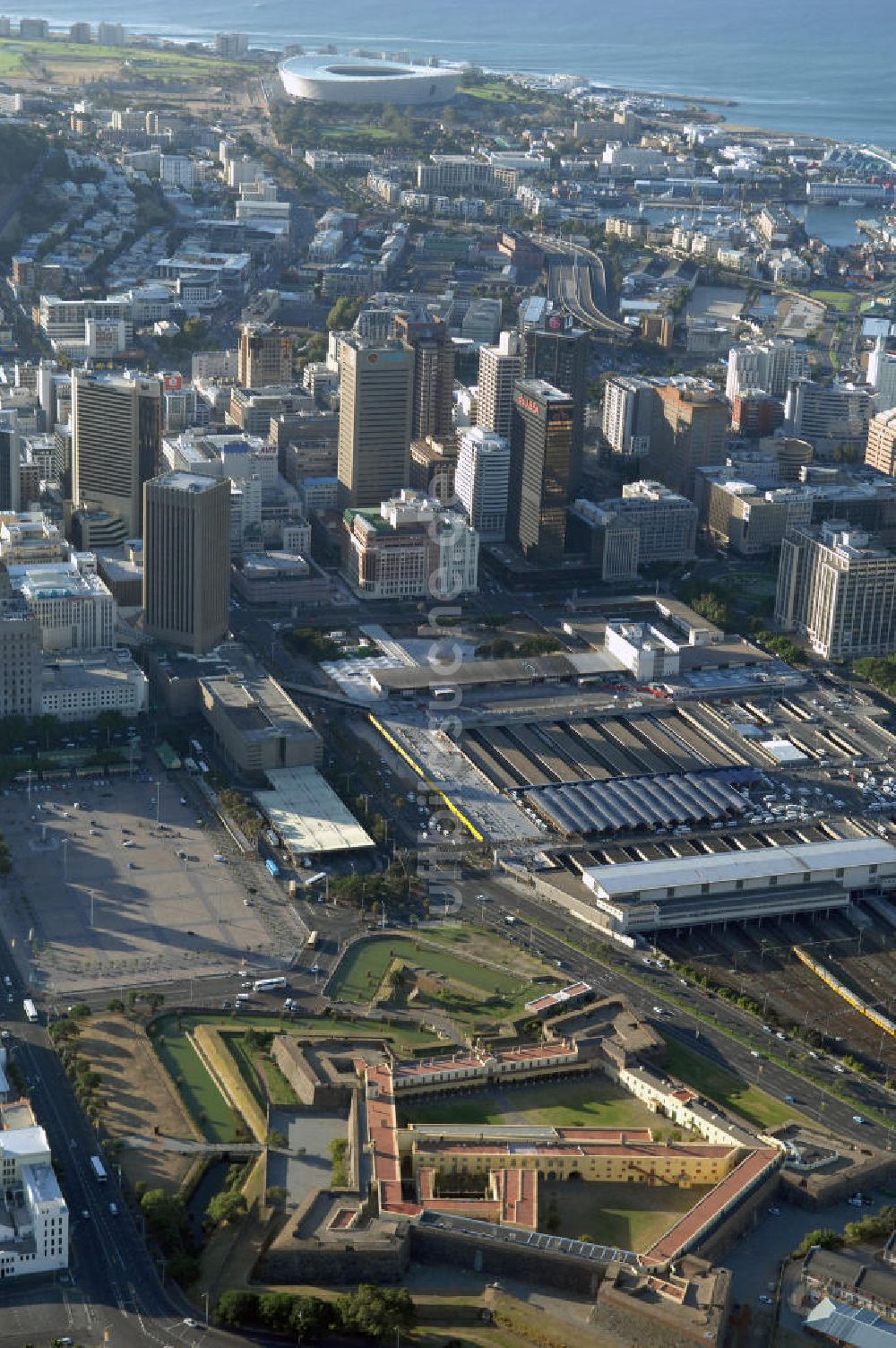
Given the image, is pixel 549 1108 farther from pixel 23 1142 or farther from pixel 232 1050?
pixel 23 1142

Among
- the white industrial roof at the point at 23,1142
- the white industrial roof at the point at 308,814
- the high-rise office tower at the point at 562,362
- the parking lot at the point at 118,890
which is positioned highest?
the high-rise office tower at the point at 562,362

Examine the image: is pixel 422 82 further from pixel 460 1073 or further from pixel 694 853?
pixel 460 1073

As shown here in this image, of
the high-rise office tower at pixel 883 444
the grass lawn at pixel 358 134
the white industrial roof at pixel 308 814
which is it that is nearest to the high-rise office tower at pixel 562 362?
the high-rise office tower at pixel 883 444

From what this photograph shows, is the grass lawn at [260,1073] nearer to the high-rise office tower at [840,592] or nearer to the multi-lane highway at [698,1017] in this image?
the multi-lane highway at [698,1017]

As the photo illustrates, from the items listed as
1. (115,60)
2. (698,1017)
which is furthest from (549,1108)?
(115,60)

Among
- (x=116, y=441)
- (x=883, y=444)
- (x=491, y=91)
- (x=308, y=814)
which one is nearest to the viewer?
(x=308, y=814)

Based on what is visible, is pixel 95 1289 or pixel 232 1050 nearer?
pixel 95 1289

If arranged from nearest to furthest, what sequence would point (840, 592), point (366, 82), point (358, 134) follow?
point (840, 592) < point (358, 134) < point (366, 82)

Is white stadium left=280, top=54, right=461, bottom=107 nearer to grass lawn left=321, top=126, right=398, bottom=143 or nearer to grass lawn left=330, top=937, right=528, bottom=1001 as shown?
grass lawn left=321, top=126, right=398, bottom=143
